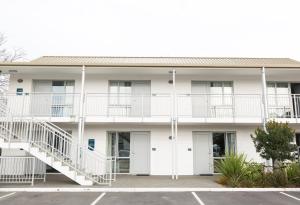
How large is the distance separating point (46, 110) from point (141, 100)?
528 cm

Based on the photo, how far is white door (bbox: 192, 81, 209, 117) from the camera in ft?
42.5

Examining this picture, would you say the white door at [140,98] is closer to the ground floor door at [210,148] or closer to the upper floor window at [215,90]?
the upper floor window at [215,90]

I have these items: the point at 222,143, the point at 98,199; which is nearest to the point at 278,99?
the point at 222,143

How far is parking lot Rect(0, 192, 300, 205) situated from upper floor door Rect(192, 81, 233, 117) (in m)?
5.45

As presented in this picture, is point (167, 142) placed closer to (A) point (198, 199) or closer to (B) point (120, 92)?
(B) point (120, 92)

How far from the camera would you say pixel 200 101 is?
43.0 feet

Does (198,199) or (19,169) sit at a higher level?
(19,169)

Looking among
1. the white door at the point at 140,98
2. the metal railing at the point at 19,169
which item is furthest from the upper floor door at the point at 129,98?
the metal railing at the point at 19,169

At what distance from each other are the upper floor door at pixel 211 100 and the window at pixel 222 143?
116 cm

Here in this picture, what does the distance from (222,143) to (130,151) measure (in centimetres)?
524

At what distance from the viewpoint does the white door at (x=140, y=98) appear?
42.1ft

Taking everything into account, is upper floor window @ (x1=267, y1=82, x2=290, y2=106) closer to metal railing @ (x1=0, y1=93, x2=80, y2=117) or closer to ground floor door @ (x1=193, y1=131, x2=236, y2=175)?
ground floor door @ (x1=193, y1=131, x2=236, y2=175)
